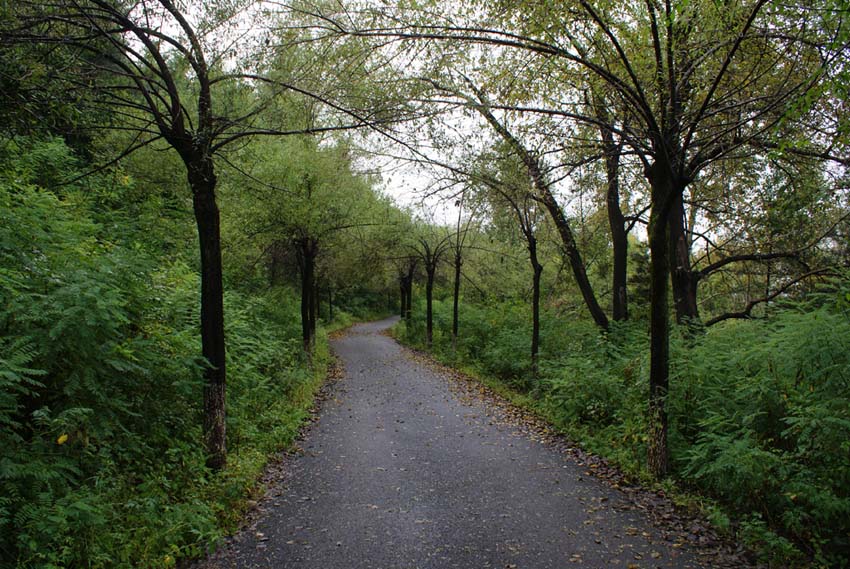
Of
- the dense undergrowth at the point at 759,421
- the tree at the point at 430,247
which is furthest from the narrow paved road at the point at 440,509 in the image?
the tree at the point at 430,247

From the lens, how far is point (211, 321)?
5.95 m

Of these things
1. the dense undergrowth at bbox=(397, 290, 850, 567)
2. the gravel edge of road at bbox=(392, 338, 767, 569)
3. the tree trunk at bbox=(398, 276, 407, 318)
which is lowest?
the gravel edge of road at bbox=(392, 338, 767, 569)

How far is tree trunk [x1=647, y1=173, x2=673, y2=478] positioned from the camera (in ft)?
19.7

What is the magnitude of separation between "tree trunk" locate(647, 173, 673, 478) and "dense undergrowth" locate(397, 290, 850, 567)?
0.73 ft

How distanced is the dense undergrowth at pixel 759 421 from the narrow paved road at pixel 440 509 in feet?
2.89

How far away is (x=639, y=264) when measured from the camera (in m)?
21.8

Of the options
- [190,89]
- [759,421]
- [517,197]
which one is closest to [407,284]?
[517,197]

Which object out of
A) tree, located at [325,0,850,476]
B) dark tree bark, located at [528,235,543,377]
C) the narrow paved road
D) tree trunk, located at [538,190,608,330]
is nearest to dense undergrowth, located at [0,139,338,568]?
the narrow paved road

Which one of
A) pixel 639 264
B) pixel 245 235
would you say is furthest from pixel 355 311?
pixel 245 235

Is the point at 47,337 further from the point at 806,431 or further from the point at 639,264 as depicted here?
the point at 639,264

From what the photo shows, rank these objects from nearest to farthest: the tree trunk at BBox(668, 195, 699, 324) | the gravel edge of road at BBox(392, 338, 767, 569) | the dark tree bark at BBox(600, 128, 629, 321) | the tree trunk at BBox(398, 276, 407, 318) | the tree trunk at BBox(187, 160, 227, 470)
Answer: the gravel edge of road at BBox(392, 338, 767, 569) < the tree trunk at BBox(187, 160, 227, 470) < the tree trunk at BBox(668, 195, 699, 324) < the dark tree bark at BBox(600, 128, 629, 321) < the tree trunk at BBox(398, 276, 407, 318)

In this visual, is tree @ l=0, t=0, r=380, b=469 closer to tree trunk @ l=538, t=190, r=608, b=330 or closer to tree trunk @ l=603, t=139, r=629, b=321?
tree trunk @ l=538, t=190, r=608, b=330

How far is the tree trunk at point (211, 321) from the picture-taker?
229 inches

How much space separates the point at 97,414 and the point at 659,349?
636 cm
